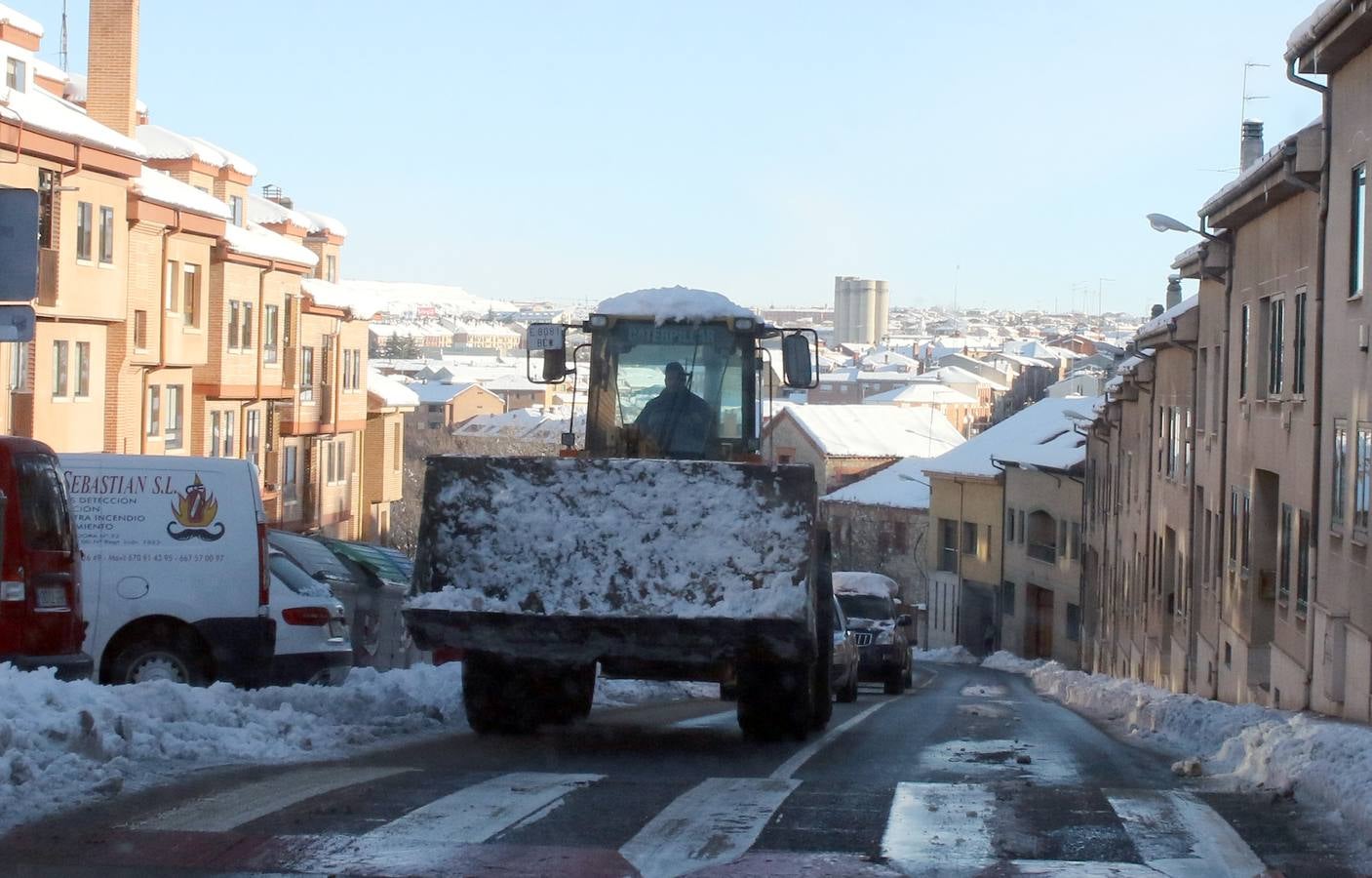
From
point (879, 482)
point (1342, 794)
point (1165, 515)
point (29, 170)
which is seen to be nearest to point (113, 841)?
point (1342, 794)

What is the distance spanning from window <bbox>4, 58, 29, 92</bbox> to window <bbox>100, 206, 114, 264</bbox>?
8.94 feet

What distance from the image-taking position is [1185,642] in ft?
105

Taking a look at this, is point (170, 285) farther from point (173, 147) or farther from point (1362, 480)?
point (1362, 480)

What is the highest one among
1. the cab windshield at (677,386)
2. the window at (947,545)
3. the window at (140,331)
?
the window at (140,331)

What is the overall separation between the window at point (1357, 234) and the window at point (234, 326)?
2762 cm

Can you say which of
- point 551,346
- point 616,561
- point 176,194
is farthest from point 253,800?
point 176,194

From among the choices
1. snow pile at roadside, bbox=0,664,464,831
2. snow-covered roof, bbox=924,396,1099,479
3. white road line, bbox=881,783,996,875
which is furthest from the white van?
snow-covered roof, bbox=924,396,1099,479

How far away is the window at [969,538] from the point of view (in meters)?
66.6

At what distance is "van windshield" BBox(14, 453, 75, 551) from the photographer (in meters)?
11.0

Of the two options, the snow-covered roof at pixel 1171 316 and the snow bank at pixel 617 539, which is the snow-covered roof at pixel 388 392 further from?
the snow bank at pixel 617 539

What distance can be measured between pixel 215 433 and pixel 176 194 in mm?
6310

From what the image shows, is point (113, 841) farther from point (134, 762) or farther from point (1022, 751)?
point (1022, 751)

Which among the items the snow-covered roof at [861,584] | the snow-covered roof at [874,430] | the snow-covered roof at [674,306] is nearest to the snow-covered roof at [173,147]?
the snow-covered roof at [861,584]

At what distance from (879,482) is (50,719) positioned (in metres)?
69.1
